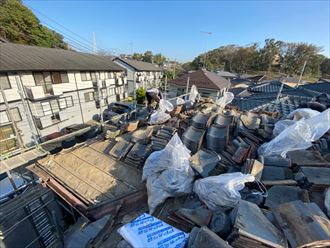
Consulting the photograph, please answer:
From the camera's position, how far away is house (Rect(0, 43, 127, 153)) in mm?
→ 11148

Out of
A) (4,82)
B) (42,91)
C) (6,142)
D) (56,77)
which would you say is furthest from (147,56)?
(6,142)

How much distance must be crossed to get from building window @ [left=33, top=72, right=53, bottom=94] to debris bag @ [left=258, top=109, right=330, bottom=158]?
1558 cm

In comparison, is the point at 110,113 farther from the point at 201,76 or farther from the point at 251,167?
the point at 251,167

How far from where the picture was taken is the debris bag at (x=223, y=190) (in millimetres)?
3086

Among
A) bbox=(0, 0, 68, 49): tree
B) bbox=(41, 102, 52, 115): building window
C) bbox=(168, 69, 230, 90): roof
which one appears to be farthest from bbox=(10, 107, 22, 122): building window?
bbox=(0, 0, 68, 49): tree

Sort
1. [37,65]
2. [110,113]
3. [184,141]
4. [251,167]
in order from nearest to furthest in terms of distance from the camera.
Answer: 1. [251,167]
2. [184,141]
3. [37,65]
4. [110,113]

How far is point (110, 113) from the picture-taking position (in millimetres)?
16703

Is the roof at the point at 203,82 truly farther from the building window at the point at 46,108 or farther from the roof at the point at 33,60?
the building window at the point at 46,108

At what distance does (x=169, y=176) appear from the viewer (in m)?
3.88

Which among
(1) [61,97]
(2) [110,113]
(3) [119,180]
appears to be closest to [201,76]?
(2) [110,113]

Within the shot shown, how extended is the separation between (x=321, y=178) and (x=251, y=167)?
4.23ft

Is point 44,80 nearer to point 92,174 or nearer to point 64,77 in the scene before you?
point 64,77

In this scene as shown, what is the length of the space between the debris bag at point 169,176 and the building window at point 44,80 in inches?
540

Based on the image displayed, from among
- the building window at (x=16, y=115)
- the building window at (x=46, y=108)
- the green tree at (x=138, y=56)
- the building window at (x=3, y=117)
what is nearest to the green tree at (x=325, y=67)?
the green tree at (x=138, y=56)
